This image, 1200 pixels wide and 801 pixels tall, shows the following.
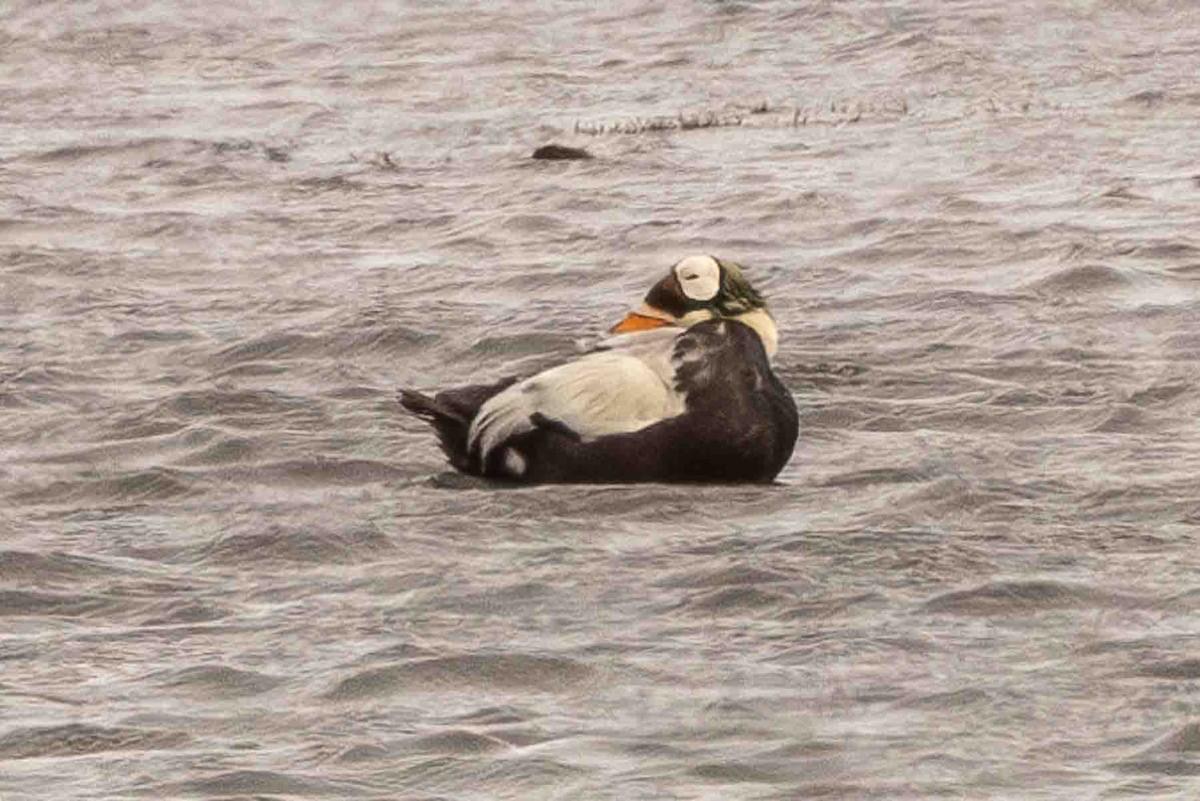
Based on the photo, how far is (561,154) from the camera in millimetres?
19438

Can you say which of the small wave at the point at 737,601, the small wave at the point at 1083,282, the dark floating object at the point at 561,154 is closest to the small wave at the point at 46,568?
the small wave at the point at 737,601

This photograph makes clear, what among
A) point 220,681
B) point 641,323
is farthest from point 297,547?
point 220,681

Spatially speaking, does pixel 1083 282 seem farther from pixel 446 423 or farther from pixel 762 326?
pixel 446 423

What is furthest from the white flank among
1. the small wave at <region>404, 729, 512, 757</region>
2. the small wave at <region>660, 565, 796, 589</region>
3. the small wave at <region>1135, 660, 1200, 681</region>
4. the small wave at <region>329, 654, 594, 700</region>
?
the small wave at <region>404, 729, 512, 757</region>

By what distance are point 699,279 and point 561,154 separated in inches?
311

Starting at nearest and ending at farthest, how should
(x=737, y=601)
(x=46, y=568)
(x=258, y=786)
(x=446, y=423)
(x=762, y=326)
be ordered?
(x=258, y=786)
(x=737, y=601)
(x=46, y=568)
(x=762, y=326)
(x=446, y=423)

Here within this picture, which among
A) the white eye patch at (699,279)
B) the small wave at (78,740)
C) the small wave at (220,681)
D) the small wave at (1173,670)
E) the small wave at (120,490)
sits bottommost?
the small wave at (120,490)

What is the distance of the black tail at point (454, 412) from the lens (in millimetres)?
11664

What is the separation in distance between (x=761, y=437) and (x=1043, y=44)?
456 inches

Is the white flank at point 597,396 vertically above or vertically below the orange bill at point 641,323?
below

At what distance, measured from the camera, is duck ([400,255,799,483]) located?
36.5 ft

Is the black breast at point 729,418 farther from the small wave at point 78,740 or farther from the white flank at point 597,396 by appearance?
the small wave at point 78,740

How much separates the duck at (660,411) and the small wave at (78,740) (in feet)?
9.80

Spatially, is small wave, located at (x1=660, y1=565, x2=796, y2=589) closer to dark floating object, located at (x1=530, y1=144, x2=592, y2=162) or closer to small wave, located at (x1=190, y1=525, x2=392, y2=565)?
small wave, located at (x1=190, y1=525, x2=392, y2=565)
